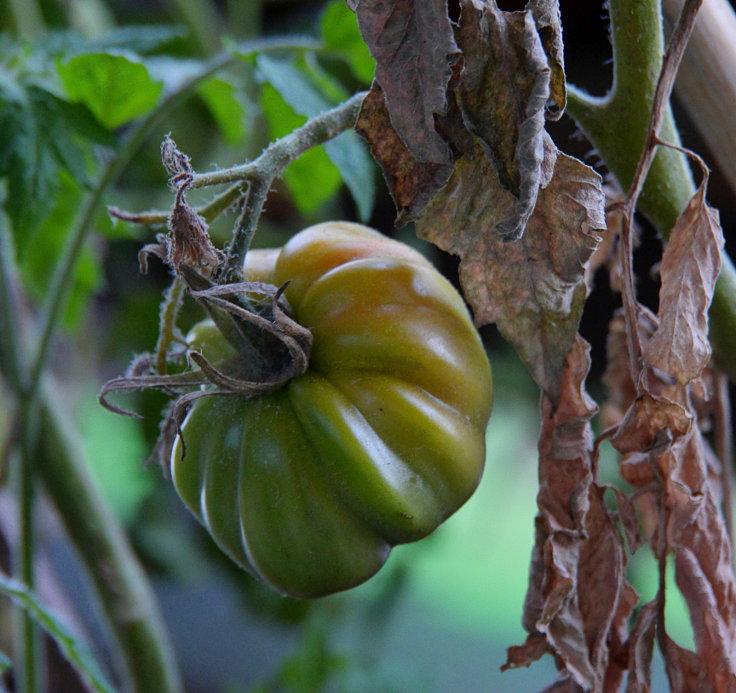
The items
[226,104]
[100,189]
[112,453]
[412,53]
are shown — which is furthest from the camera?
[112,453]

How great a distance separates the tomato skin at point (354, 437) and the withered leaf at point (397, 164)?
0.06 m

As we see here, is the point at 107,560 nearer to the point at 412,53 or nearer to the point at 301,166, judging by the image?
the point at 301,166

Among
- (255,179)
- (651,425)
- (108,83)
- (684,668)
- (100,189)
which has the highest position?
(108,83)

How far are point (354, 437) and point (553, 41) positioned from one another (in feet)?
0.69

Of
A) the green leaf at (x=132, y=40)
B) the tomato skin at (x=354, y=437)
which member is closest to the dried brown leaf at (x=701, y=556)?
the tomato skin at (x=354, y=437)

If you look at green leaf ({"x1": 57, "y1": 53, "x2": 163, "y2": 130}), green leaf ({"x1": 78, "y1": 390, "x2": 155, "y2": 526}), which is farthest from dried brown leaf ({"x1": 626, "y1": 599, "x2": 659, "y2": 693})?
green leaf ({"x1": 78, "y1": 390, "x2": 155, "y2": 526})

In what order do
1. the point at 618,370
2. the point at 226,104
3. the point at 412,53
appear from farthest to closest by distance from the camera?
the point at 226,104 → the point at 618,370 → the point at 412,53

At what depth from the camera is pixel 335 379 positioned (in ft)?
1.49

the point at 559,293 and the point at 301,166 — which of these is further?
→ the point at 301,166

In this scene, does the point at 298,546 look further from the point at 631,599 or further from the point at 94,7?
the point at 94,7

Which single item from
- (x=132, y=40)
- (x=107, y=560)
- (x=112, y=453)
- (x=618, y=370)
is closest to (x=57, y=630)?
(x=107, y=560)

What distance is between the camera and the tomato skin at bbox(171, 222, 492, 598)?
0.43 meters

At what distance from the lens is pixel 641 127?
456 millimetres

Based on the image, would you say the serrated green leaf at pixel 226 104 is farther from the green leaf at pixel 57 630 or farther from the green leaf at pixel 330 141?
the green leaf at pixel 57 630
